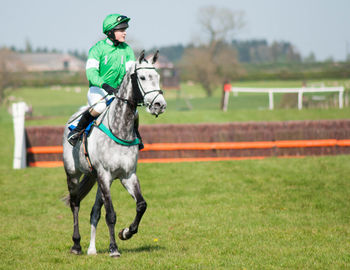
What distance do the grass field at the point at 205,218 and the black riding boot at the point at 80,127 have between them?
174cm

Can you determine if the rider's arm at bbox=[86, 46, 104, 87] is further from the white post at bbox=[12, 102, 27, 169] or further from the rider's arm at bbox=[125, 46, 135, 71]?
the white post at bbox=[12, 102, 27, 169]

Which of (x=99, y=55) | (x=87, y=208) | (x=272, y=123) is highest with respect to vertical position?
(x=99, y=55)

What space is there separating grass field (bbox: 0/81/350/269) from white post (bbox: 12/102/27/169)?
0.41 m

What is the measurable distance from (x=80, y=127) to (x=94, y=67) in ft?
2.99

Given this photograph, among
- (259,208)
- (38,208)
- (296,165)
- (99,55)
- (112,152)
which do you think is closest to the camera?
(112,152)

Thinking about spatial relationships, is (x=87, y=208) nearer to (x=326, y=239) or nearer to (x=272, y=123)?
(x=326, y=239)

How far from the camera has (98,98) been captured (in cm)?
724

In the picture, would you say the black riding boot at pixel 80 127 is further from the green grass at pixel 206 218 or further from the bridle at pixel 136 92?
the green grass at pixel 206 218

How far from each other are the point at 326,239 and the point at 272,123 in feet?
25.9

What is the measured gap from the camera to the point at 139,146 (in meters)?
7.00

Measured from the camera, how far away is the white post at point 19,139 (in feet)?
48.8

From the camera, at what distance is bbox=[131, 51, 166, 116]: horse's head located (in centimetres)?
589

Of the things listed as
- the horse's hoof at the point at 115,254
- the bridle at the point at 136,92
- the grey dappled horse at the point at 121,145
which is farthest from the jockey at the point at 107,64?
the horse's hoof at the point at 115,254

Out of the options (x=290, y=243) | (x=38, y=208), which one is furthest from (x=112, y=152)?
(x=38, y=208)
